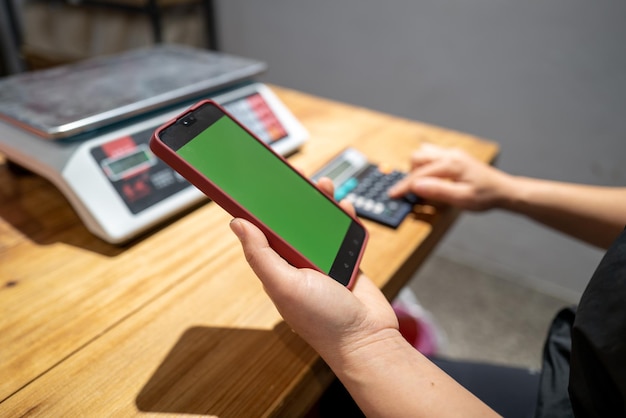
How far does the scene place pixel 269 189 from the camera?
0.43m

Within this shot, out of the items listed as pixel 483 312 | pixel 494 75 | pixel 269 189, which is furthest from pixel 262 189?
pixel 483 312

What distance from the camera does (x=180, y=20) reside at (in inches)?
60.2

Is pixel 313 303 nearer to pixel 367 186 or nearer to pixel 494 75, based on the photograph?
pixel 367 186

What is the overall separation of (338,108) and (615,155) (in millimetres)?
693

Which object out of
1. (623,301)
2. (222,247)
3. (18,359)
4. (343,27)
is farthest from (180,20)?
(623,301)

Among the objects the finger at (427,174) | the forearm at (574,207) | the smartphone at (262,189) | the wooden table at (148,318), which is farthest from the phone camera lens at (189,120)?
the forearm at (574,207)

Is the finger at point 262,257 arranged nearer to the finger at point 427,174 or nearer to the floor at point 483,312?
the finger at point 427,174

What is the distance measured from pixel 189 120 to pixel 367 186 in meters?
0.29

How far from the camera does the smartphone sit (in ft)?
1.22

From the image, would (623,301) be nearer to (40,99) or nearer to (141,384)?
(141,384)

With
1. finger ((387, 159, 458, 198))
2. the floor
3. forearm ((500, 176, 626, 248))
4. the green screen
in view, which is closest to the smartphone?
the green screen

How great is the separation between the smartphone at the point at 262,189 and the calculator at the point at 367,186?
0.30ft

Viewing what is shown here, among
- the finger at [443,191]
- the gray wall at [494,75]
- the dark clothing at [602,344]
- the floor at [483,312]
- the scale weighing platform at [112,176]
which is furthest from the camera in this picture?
the floor at [483,312]

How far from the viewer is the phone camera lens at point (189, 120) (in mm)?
397
